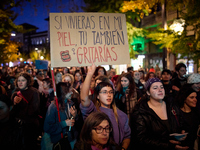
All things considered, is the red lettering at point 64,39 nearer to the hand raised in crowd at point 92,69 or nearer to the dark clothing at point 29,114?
the hand raised in crowd at point 92,69

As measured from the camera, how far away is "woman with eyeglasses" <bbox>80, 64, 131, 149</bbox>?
265 cm

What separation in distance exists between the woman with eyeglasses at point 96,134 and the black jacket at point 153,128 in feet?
2.42

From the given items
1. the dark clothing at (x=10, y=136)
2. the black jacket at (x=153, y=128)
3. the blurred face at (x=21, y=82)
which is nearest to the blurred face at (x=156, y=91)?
the black jacket at (x=153, y=128)

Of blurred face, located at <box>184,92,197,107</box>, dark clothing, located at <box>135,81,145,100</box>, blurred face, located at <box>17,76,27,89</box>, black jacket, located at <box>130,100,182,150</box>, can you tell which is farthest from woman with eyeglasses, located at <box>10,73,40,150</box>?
blurred face, located at <box>184,92,197,107</box>

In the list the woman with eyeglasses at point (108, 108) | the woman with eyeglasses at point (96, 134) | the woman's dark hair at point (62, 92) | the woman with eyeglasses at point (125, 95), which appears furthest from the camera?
Answer: the woman with eyeglasses at point (125, 95)

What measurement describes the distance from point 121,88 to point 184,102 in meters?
1.53

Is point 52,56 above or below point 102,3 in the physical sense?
below

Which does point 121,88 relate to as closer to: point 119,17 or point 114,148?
point 119,17

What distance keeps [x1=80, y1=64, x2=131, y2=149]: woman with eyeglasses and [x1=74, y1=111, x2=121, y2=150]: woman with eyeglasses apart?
48cm

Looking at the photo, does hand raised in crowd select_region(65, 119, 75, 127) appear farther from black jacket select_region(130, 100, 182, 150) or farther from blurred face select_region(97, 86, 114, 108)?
black jacket select_region(130, 100, 182, 150)

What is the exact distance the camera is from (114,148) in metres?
2.20

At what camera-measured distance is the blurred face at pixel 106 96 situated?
2.83 m

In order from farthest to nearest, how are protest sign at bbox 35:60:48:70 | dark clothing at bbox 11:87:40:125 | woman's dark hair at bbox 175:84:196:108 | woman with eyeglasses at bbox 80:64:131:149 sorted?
protest sign at bbox 35:60:48:70
dark clothing at bbox 11:87:40:125
woman's dark hair at bbox 175:84:196:108
woman with eyeglasses at bbox 80:64:131:149

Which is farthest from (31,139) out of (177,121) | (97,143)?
(177,121)
